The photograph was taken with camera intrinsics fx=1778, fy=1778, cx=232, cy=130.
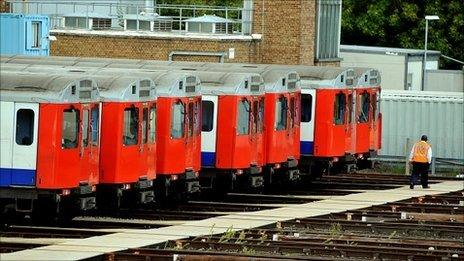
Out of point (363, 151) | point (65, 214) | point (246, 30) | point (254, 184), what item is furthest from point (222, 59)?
point (65, 214)

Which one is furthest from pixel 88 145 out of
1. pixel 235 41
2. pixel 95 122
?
pixel 235 41

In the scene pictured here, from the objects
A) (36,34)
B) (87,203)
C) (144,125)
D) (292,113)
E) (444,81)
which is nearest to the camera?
(87,203)

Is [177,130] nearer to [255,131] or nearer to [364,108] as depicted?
[255,131]

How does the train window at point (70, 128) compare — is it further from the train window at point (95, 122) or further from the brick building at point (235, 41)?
the brick building at point (235, 41)

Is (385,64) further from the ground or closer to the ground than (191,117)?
further from the ground

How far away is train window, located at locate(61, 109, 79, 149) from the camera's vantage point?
3078 centimetres

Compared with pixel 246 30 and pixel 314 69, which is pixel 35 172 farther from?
pixel 246 30

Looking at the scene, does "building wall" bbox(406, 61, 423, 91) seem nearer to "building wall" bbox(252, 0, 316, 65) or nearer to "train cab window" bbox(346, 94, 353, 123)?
"building wall" bbox(252, 0, 316, 65)

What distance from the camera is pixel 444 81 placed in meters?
71.1

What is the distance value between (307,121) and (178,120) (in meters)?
7.76

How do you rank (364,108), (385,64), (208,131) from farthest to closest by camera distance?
(385,64) → (364,108) → (208,131)

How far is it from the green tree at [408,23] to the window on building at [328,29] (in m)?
25.8

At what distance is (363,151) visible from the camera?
45812 millimetres

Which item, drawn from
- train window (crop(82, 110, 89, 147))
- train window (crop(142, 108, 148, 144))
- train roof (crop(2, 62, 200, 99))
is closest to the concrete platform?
train window (crop(82, 110, 89, 147))
